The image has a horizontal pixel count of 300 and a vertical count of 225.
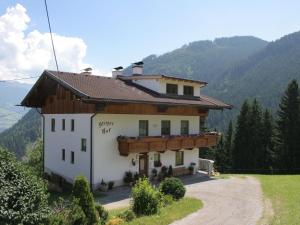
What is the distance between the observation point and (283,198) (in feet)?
80.5

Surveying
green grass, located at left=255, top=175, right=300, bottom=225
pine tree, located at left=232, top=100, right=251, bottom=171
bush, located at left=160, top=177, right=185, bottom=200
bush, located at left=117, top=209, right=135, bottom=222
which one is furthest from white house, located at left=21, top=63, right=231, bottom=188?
pine tree, located at left=232, top=100, right=251, bottom=171

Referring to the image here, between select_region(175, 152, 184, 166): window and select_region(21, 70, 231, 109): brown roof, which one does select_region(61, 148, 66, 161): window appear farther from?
select_region(175, 152, 184, 166): window

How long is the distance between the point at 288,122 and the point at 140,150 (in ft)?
124

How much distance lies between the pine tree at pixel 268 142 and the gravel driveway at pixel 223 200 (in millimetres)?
27742

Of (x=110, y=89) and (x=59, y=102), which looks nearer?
(x=110, y=89)

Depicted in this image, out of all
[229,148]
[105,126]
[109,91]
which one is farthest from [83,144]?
[229,148]

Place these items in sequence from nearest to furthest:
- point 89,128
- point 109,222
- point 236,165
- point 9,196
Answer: point 9,196 → point 109,222 → point 89,128 → point 236,165

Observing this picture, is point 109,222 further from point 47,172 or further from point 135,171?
point 47,172

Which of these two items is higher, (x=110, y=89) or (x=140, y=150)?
(x=110, y=89)

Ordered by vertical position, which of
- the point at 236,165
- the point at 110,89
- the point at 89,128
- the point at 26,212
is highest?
the point at 110,89

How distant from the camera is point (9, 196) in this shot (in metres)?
12.8

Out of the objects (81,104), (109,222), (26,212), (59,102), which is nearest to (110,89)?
(81,104)

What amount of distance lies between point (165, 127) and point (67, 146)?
26.3 feet

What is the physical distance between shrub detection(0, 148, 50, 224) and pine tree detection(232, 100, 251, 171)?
52697mm
